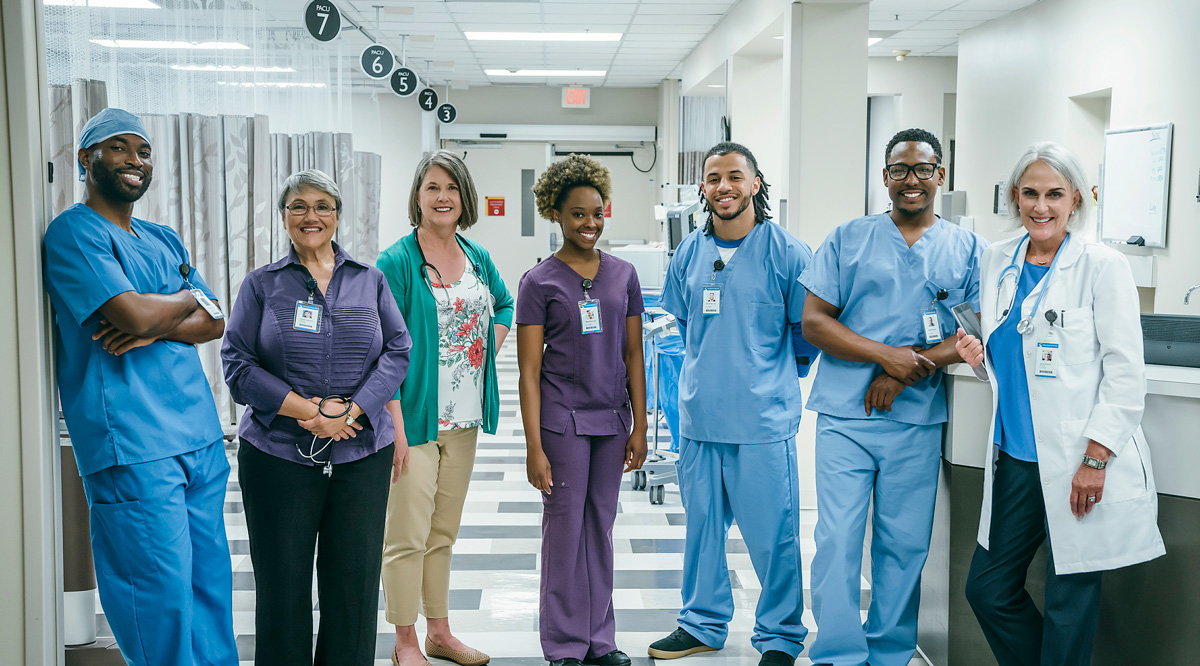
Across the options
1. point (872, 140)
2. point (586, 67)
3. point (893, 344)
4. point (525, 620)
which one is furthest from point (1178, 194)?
point (586, 67)

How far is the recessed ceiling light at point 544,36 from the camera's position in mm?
8031

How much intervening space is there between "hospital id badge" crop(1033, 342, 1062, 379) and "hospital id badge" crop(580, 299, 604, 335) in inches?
43.9

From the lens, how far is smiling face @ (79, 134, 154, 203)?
2.10 meters

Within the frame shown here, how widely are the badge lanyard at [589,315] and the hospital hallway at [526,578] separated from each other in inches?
42.5

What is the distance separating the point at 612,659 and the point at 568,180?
1415 mm

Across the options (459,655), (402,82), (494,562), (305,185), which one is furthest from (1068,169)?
(402,82)

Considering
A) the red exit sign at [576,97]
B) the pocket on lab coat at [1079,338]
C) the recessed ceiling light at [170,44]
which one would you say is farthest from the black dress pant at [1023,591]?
the red exit sign at [576,97]

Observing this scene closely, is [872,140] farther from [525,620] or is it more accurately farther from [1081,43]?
[525,620]

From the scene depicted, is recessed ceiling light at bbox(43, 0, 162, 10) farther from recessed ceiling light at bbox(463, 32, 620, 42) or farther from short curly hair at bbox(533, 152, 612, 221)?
recessed ceiling light at bbox(463, 32, 620, 42)

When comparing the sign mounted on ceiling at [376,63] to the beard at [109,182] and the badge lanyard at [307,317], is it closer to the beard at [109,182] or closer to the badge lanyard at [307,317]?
the beard at [109,182]

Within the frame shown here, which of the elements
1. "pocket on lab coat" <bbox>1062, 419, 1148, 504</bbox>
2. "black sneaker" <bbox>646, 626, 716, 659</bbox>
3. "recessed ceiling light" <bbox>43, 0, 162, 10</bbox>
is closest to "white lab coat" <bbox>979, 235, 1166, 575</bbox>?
"pocket on lab coat" <bbox>1062, 419, 1148, 504</bbox>

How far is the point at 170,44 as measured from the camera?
3.96m

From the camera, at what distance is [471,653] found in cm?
271

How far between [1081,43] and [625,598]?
5.46 m
